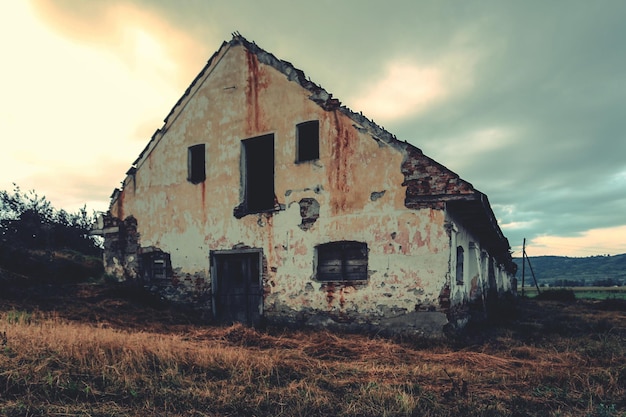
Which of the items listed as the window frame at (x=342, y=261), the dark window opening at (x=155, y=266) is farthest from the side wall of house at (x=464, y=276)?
the dark window opening at (x=155, y=266)

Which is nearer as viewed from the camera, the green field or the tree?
the tree

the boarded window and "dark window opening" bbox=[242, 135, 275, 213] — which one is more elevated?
"dark window opening" bbox=[242, 135, 275, 213]

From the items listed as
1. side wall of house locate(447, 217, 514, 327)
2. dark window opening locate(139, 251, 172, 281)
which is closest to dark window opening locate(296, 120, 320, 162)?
side wall of house locate(447, 217, 514, 327)

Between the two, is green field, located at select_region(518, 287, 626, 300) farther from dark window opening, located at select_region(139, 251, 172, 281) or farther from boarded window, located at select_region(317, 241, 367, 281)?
dark window opening, located at select_region(139, 251, 172, 281)

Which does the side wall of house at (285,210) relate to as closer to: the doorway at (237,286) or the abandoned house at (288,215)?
the abandoned house at (288,215)

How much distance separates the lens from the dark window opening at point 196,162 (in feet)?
37.6

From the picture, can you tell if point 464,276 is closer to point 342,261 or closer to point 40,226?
point 342,261

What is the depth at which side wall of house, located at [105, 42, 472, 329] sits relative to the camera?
327 inches

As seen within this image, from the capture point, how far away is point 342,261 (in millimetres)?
9031

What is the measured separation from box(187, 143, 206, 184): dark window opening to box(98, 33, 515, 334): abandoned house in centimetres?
3

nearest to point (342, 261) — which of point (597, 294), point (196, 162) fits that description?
point (196, 162)

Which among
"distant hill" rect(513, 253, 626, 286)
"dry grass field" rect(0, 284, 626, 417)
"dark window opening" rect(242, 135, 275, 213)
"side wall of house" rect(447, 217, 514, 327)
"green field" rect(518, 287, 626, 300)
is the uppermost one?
"dark window opening" rect(242, 135, 275, 213)

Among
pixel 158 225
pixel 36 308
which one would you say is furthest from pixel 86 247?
pixel 36 308

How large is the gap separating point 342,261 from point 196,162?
544 centimetres
